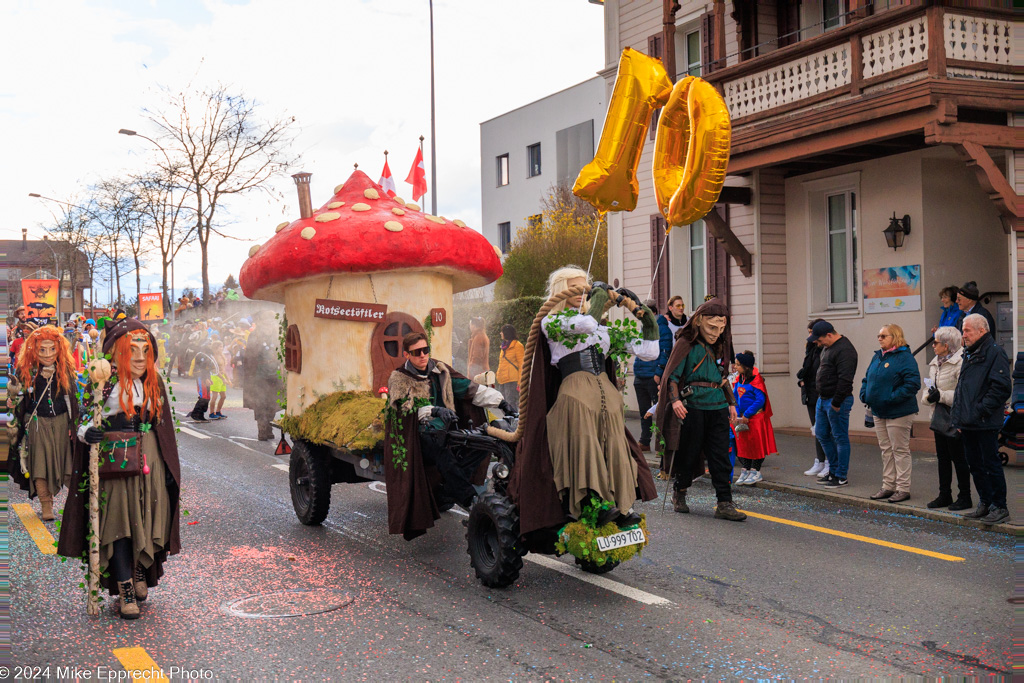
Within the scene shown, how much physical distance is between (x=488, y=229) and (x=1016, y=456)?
3133cm

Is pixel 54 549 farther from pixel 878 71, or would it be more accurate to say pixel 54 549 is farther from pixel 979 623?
pixel 878 71

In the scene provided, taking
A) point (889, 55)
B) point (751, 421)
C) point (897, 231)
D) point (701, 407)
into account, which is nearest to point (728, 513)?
point (701, 407)

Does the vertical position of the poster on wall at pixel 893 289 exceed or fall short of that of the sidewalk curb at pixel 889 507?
it exceeds it

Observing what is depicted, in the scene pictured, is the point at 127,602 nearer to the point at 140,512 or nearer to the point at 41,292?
the point at 140,512

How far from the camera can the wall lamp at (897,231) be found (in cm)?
1252

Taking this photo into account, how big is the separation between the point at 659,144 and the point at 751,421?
3671 millimetres

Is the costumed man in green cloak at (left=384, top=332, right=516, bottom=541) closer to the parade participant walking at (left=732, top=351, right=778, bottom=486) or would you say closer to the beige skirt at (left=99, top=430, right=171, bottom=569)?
the beige skirt at (left=99, top=430, right=171, bottom=569)

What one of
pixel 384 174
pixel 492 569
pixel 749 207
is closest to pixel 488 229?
pixel 749 207

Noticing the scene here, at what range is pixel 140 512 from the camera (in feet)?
18.2

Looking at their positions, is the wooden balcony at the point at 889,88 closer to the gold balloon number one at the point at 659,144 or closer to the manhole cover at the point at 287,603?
the gold balloon number one at the point at 659,144

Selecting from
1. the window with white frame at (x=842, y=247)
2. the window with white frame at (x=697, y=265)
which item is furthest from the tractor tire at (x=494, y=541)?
the window with white frame at (x=697, y=265)

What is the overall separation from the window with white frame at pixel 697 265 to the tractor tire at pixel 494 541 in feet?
36.4

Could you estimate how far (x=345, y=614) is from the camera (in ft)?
17.7

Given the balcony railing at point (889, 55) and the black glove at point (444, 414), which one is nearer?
the black glove at point (444, 414)
